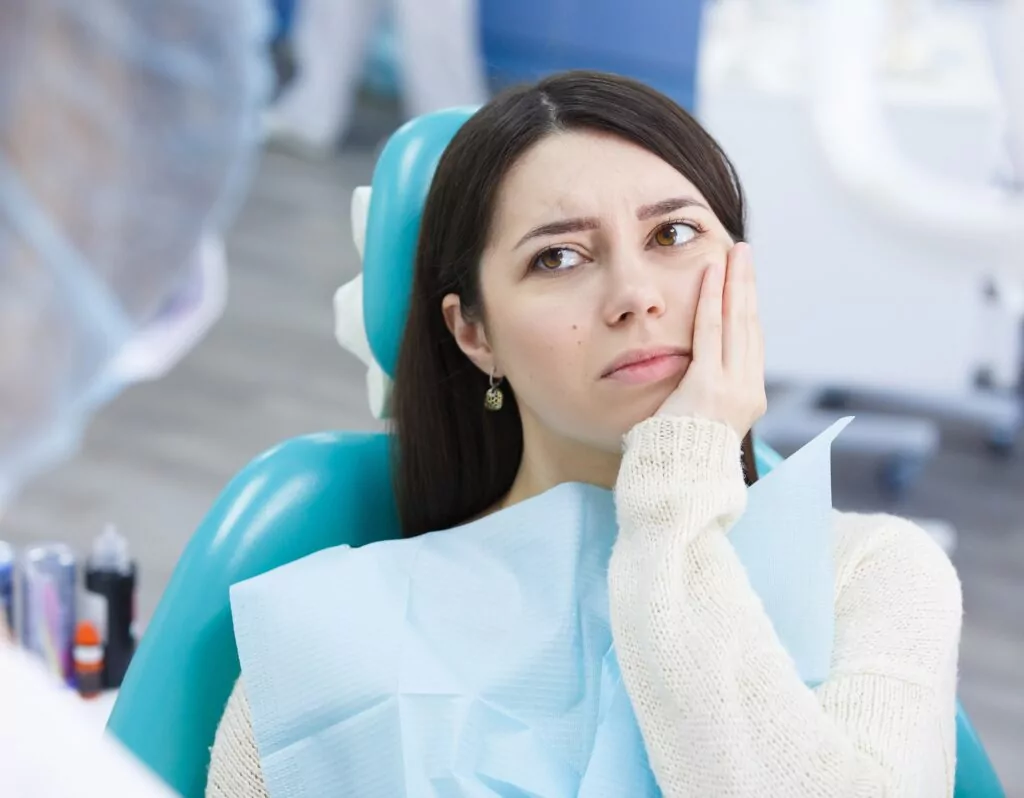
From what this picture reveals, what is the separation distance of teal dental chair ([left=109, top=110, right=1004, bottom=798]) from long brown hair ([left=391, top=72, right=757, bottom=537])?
0.13ft

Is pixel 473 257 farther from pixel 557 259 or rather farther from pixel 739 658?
pixel 739 658

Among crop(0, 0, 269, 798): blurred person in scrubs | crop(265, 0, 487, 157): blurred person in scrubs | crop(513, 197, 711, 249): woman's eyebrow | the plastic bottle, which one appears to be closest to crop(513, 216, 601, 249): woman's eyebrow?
crop(513, 197, 711, 249): woman's eyebrow

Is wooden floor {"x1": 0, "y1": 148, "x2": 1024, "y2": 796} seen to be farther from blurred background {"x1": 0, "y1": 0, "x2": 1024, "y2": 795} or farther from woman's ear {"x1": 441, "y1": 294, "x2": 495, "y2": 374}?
woman's ear {"x1": 441, "y1": 294, "x2": 495, "y2": 374}

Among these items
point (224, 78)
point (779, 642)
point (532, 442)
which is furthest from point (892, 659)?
point (224, 78)

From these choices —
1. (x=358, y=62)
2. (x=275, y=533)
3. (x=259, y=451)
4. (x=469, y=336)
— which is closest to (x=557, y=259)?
(x=469, y=336)

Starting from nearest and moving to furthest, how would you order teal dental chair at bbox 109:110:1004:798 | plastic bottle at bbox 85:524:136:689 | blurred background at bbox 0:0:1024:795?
teal dental chair at bbox 109:110:1004:798, plastic bottle at bbox 85:524:136:689, blurred background at bbox 0:0:1024:795

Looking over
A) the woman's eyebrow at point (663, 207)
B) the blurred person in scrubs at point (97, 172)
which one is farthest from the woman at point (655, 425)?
the blurred person in scrubs at point (97, 172)

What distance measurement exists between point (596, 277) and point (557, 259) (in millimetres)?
39

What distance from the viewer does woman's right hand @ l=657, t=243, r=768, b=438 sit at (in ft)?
3.98

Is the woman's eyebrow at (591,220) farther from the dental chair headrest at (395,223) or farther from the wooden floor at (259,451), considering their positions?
the wooden floor at (259,451)

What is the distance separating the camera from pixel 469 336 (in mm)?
1384

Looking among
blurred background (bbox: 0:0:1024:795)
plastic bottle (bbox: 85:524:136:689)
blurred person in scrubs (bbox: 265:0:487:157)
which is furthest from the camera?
blurred person in scrubs (bbox: 265:0:487:157)

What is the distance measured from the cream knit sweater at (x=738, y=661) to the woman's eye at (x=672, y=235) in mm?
156

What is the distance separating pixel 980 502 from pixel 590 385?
1920 mm
